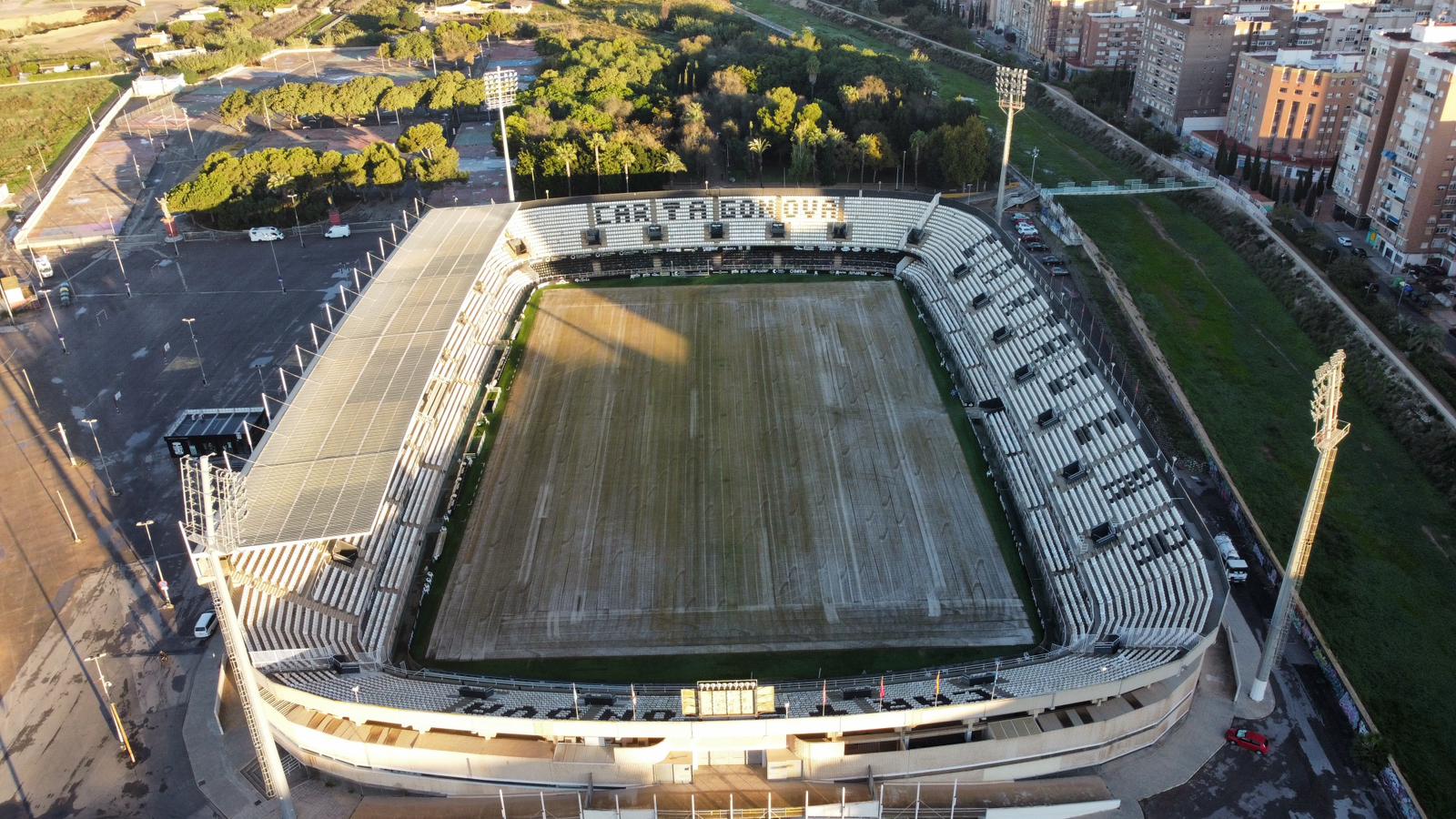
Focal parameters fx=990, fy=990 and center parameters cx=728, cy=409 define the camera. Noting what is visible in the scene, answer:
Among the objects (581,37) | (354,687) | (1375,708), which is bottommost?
(1375,708)

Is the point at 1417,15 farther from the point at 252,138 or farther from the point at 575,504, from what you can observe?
the point at 252,138

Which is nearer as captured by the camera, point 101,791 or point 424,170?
point 101,791

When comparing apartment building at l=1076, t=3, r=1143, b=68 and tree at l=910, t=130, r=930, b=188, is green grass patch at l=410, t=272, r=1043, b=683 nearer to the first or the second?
tree at l=910, t=130, r=930, b=188

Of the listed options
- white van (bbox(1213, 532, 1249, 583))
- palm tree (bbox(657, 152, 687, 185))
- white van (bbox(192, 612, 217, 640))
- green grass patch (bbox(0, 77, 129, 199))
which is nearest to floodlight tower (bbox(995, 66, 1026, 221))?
palm tree (bbox(657, 152, 687, 185))

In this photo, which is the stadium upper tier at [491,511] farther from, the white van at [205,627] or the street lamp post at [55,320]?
the street lamp post at [55,320]

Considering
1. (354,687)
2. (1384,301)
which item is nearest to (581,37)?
(1384,301)

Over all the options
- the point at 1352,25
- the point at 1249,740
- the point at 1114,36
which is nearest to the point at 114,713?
the point at 1249,740

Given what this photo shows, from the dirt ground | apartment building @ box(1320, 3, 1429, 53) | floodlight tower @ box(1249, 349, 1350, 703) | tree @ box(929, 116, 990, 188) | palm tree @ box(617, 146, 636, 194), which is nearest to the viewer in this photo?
floodlight tower @ box(1249, 349, 1350, 703)
